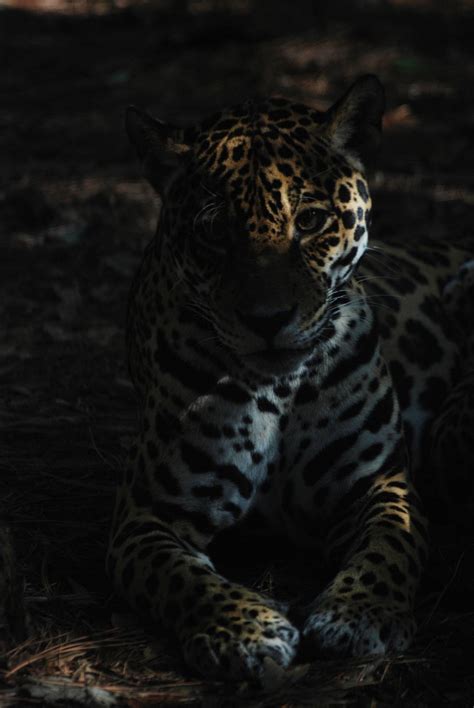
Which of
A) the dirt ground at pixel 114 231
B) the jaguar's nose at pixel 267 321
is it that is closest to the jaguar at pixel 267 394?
the jaguar's nose at pixel 267 321

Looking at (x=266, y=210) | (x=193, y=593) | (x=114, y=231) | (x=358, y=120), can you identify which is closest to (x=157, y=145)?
(x=266, y=210)

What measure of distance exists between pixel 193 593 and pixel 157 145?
1.86 metres

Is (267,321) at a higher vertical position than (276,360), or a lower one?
higher

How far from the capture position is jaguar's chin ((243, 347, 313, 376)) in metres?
5.03

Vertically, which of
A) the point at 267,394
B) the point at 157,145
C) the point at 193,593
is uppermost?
the point at 157,145

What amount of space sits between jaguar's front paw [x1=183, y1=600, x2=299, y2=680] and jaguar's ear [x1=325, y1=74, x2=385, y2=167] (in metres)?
1.94

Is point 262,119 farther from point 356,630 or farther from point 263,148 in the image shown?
point 356,630

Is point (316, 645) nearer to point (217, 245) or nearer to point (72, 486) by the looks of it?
point (217, 245)

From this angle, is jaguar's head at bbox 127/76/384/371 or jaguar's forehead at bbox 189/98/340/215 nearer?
jaguar's head at bbox 127/76/384/371

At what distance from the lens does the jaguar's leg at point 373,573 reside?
477 centimetres

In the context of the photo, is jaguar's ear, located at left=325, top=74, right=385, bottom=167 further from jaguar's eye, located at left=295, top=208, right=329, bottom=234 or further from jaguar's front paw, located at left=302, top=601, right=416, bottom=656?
jaguar's front paw, located at left=302, top=601, right=416, bottom=656

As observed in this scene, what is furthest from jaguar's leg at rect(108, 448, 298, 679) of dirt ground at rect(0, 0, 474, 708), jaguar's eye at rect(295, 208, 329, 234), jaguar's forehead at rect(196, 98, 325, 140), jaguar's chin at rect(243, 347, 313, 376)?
jaguar's forehead at rect(196, 98, 325, 140)

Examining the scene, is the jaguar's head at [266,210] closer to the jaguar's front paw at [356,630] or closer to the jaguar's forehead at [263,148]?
the jaguar's forehead at [263,148]

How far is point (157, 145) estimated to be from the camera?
18.1ft
